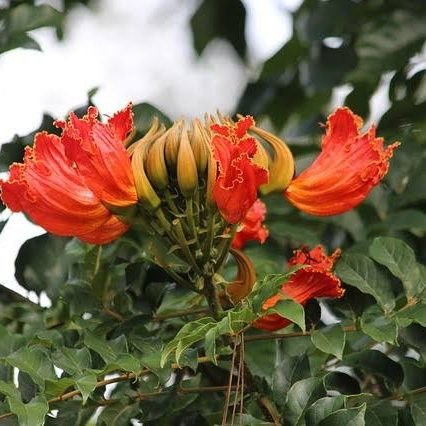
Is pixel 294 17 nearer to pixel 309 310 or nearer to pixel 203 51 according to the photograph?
pixel 203 51

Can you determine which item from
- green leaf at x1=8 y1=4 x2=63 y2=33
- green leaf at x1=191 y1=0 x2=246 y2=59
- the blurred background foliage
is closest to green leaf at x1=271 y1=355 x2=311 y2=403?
the blurred background foliage

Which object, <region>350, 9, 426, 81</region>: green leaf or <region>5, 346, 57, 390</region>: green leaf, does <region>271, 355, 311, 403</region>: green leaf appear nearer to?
<region>5, 346, 57, 390</region>: green leaf

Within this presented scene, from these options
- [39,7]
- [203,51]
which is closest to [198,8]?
[203,51]

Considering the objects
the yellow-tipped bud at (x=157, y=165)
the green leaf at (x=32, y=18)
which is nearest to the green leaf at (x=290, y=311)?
the yellow-tipped bud at (x=157, y=165)

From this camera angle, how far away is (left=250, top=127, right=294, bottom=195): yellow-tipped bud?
1.68 m

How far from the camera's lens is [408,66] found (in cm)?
280

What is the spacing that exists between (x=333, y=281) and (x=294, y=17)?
162 centimetres

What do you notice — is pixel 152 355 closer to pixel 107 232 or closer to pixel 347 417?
pixel 107 232

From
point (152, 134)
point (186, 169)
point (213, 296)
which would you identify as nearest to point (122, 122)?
point (152, 134)

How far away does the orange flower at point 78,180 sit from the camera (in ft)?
5.09

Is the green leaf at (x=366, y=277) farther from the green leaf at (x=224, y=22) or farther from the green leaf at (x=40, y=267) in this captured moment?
the green leaf at (x=224, y=22)

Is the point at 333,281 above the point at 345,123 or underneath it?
underneath

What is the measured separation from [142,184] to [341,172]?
33 cm

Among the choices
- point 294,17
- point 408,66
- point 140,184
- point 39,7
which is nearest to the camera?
point 140,184
